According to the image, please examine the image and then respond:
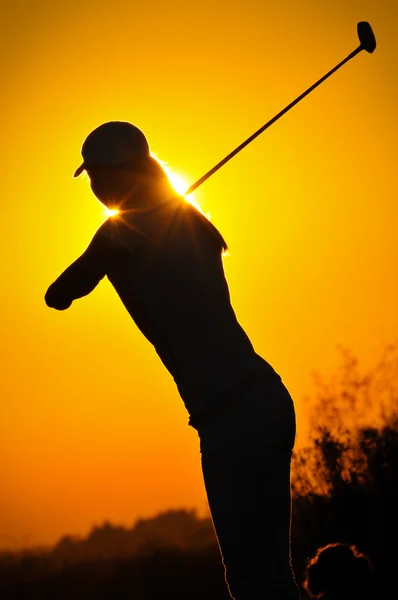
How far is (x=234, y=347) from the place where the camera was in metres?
3.33

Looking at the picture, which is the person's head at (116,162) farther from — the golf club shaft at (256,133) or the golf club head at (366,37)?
the golf club head at (366,37)

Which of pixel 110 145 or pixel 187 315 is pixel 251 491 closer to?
pixel 187 315

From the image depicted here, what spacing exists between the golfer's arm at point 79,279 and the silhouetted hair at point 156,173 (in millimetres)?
320

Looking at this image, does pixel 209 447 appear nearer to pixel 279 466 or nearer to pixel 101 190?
pixel 279 466

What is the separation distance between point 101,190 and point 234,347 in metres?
0.67

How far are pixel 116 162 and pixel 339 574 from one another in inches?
67.0

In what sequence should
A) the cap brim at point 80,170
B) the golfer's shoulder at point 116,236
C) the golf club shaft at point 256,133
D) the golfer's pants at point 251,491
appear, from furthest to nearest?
the golf club shaft at point 256,133
the cap brim at point 80,170
the golfer's shoulder at point 116,236
the golfer's pants at point 251,491

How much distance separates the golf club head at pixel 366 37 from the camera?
5292mm

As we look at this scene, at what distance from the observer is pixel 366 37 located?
17.7 feet

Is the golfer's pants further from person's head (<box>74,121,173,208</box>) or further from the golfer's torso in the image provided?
person's head (<box>74,121,173,208</box>)

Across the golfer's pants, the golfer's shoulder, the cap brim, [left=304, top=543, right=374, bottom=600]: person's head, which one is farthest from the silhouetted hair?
[left=304, top=543, right=374, bottom=600]: person's head

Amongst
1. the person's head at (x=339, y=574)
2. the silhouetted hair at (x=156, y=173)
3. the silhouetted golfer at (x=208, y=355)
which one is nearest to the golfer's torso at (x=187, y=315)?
the silhouetted golfer at (x=208, y=355)

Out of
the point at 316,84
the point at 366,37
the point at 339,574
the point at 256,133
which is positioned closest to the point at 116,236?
the point at 256,133

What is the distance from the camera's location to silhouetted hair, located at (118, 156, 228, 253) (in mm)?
3545
